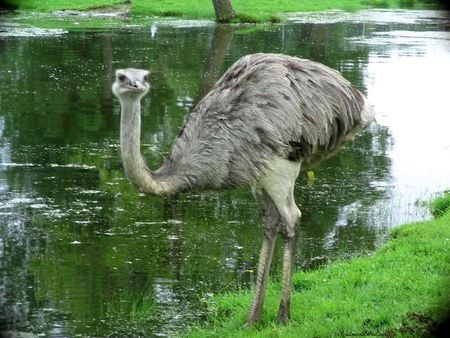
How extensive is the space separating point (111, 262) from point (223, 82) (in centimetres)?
219

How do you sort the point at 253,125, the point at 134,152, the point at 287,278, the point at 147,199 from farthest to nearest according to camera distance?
the point at 147,199
the point at 287,278
the point at 253,125
the point at 134,152

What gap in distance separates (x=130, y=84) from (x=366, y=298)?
2081 millimetres

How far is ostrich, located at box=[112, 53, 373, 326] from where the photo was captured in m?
5.55

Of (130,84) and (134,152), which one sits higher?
(130,84)

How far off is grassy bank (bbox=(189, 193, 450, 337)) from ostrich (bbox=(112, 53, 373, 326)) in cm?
26

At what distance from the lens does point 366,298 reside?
5871 millimetres

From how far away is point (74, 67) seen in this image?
58.5 feet

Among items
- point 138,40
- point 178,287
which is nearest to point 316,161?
point 178,287

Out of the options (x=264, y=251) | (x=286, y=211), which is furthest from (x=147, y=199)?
(x=286, y=211)

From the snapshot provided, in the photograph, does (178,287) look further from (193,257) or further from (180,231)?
(180,231)

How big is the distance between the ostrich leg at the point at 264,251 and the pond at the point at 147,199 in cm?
56

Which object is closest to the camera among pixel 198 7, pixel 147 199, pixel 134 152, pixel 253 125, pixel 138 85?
pixel 138 85

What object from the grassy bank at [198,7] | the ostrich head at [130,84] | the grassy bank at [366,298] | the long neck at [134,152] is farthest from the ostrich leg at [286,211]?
the grassy bank at [198,7]

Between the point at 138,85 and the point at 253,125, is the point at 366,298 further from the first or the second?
the point at 138,85
